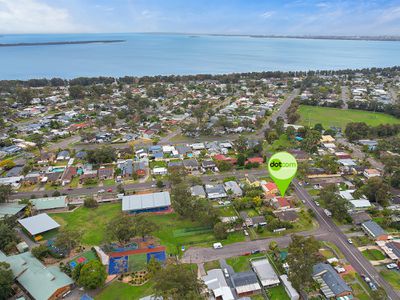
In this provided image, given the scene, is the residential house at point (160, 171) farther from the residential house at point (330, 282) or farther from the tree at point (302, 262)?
the residential house at point (330, 282)

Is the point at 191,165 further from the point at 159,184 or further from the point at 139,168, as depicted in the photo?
the point at 139,168

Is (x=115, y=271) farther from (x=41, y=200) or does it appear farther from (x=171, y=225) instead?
(x=41, y=200)

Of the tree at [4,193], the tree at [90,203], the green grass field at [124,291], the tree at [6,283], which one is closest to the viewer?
the tree at [6,283]

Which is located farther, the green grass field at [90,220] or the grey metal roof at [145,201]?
the grey metal roof at [145,201]

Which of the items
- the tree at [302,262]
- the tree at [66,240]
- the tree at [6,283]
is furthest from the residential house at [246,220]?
the tree at [6,283]

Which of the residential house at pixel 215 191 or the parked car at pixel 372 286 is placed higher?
the residential house at pixel 215 191

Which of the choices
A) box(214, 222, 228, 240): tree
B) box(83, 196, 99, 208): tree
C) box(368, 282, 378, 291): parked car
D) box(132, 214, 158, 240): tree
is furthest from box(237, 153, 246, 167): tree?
box(368, 282, 378, 291): parked car

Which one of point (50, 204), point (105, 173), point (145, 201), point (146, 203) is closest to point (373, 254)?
point (146, 203)
